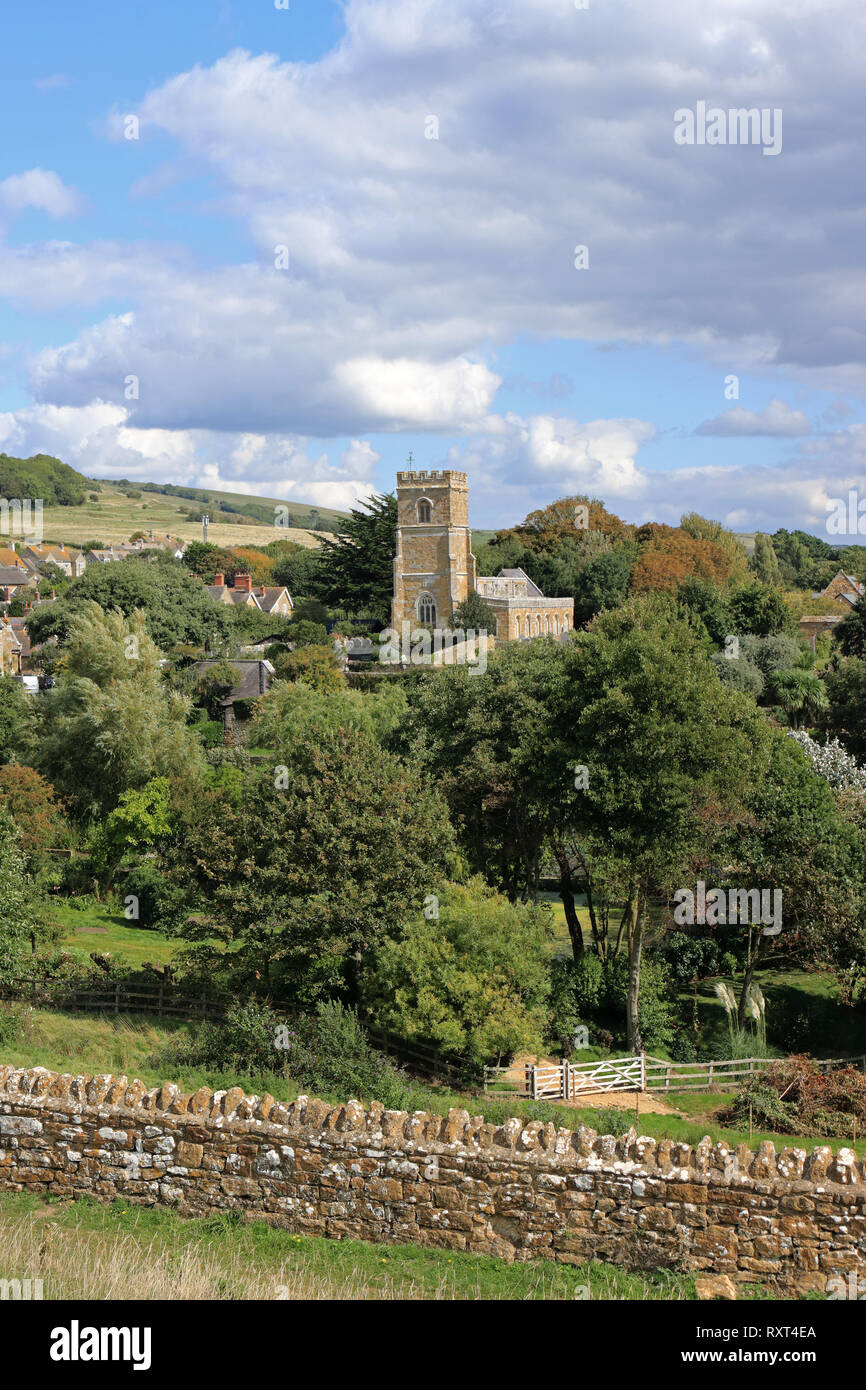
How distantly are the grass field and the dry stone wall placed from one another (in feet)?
0.64

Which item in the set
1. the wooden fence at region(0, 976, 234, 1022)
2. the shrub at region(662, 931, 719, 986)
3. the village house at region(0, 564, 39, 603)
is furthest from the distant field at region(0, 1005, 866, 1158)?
the village house at region(0, 564, 39, 603)

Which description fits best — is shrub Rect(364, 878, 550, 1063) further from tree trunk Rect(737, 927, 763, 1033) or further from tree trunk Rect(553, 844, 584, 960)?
tree trunk Rect(553, 844, 584, 960)

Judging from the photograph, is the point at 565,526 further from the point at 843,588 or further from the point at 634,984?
the point at 634,984

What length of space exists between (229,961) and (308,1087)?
7140 millimetres

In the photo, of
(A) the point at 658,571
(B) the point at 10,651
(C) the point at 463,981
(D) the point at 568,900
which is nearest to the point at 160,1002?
(C) the point at 463,981

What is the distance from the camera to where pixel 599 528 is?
105 m

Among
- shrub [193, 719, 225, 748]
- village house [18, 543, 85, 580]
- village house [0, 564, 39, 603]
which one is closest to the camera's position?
shrub [193, 719, 225, 748]

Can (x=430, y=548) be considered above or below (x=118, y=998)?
above

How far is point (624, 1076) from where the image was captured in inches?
912

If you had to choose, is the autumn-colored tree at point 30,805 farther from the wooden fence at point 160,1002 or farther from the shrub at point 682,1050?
the shrub at point 682,1050

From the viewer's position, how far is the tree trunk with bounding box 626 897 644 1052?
26.2 meters

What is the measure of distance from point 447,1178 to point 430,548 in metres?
76.3
